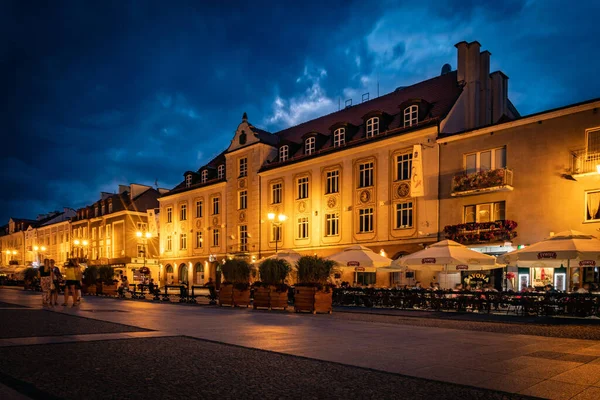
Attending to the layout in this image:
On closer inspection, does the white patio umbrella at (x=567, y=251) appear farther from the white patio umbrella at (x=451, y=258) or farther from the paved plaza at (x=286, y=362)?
the paved plaza at (x=286, y=362)

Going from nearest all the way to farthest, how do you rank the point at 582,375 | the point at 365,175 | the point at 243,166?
the point at 582,375 < the point at 365,175 < the point at 243,166

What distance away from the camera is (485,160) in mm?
26781

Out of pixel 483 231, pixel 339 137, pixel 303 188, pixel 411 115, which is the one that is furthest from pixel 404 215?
pixel 303 188

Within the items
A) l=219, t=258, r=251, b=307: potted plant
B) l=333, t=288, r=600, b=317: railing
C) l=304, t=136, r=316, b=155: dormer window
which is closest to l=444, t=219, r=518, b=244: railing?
l=333, t=288, r=600, b=317: railing

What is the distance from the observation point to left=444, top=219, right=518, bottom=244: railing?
81.9 feet

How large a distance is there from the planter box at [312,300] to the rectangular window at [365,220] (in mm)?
14372

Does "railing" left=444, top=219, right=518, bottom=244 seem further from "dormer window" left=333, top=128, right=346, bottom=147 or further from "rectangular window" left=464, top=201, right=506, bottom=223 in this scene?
"dormer window" left=333, top=128, right=346, bottom=147

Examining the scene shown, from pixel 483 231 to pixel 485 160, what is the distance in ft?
13.1

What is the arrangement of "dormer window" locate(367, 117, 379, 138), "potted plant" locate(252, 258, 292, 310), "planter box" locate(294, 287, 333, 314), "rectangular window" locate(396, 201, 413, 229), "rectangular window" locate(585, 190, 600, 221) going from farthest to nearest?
"dormer window" locate(367, 117, 379, 138) → "rectangular window" locate(396, 201, 413, 229) → "rectangular window" locate(585, 190, 600, 221) → "potted plant" locate(252, 258, 292, 310) → "planter box" locate(294, 287, 333, 314)

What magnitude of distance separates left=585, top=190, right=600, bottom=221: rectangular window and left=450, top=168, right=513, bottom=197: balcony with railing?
3.50 metres

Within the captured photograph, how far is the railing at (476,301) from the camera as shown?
16.5 metres

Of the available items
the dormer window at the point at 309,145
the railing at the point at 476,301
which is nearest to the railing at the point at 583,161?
the railing at the point at 476,301

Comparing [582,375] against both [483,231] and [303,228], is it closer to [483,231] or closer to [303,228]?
[483,231]

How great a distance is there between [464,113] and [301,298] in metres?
18.3
